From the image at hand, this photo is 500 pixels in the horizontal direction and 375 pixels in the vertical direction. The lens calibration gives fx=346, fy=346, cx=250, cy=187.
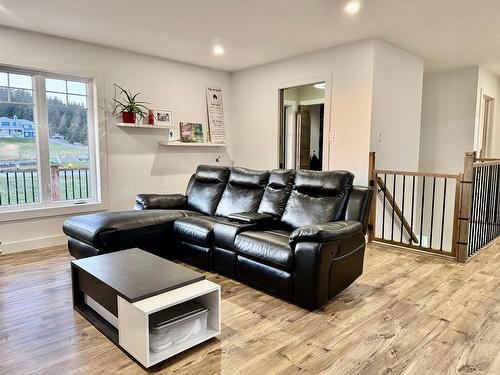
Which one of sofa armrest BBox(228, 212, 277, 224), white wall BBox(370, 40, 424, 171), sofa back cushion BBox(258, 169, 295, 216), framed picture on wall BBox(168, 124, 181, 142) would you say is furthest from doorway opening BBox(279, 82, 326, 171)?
sofa armrest BBox(228, 212, 277, 224)

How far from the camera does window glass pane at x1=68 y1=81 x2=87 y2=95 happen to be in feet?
14.2

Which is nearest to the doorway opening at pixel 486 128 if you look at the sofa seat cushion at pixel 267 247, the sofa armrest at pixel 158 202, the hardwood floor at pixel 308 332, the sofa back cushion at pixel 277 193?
the hardwood floor at pixel 308 332

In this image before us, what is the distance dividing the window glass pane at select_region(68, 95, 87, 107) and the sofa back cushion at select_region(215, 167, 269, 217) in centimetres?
218

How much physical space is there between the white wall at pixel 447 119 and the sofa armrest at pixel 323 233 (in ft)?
13.1

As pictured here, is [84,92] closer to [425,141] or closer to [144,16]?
[144,16]

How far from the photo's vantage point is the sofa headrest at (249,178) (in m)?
3.61

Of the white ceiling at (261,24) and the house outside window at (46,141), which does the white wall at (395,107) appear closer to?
the white ceiling at (261,24)

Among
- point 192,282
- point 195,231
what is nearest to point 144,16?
point 195,231

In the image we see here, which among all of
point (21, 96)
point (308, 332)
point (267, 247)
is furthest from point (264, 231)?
point (21, 96)

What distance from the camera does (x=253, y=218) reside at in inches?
123

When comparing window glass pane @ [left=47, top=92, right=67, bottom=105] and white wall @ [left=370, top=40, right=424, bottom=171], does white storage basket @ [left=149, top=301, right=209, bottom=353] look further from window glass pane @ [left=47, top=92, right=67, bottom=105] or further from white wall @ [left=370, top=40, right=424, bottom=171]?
window glass pane @ [left=47, top=92, right=67, bottom=105]

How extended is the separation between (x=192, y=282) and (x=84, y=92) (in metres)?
3.47

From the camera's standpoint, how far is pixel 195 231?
3293 mm

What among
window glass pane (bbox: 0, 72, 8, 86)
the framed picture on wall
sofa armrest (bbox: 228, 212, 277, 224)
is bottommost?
sofa armrest (bbox: 228, 212, 277, 224)
